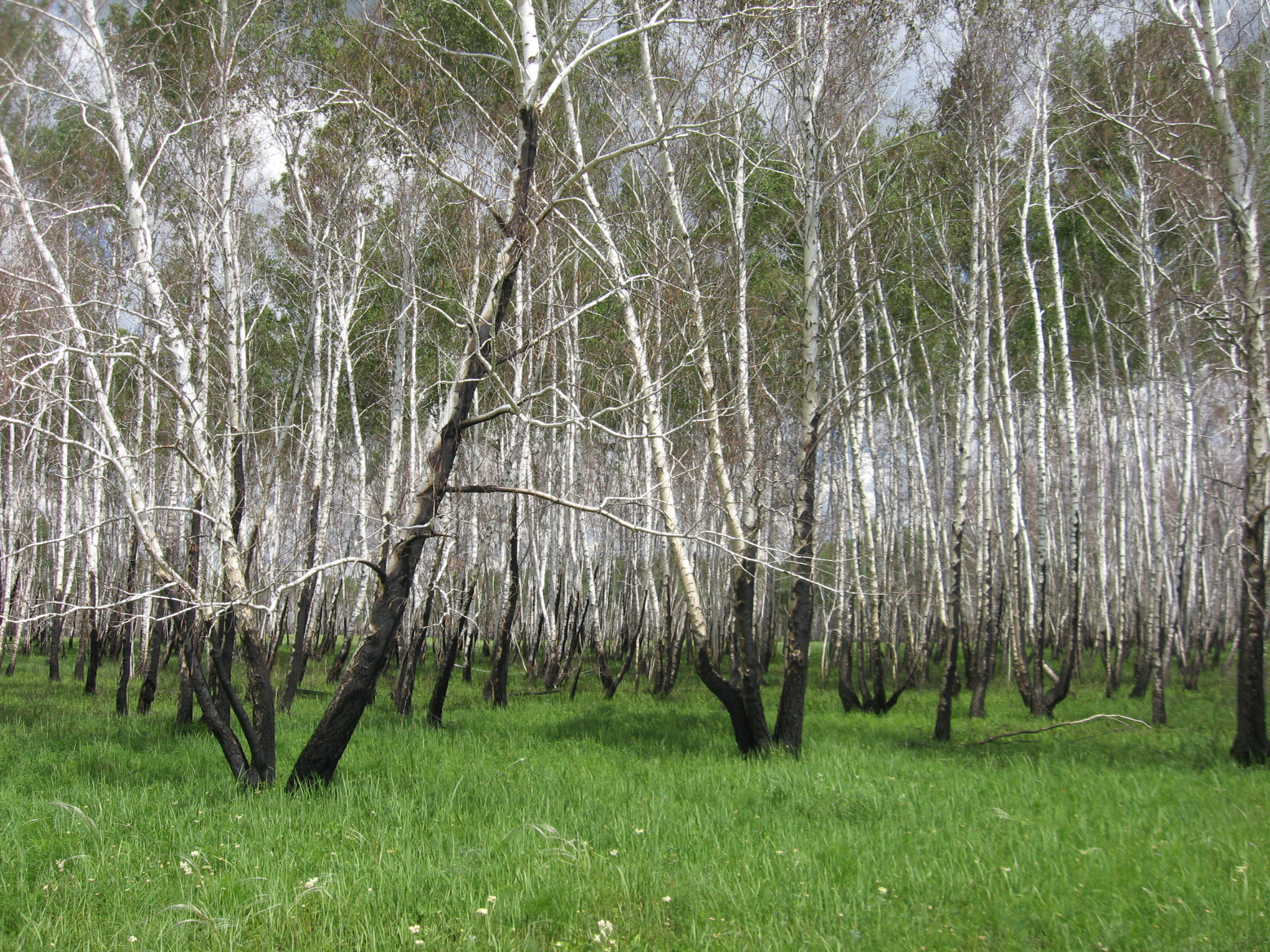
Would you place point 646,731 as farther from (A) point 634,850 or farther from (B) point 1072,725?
(B) point 1072,725

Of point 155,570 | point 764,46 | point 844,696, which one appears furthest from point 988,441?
point 155,570

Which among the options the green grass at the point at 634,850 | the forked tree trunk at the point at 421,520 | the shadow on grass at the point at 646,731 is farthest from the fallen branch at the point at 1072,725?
the forked tree trunk at the point at 421,520

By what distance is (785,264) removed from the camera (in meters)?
15.3

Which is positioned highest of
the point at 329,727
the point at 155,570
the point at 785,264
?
the point at 785,264

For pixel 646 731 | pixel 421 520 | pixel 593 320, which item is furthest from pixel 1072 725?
pixel 593 320

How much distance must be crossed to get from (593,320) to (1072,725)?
1036cm

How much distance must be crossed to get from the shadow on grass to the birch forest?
797 millimetres

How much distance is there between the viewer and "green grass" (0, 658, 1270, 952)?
3.40 metres

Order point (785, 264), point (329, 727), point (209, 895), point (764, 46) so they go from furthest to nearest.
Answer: point (785, 264), point (764, 46), point (329, 727), point (209, 895)

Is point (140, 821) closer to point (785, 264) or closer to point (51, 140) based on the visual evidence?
point (51, 140)

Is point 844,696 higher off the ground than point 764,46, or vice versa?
point 764,46

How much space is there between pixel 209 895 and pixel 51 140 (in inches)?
365

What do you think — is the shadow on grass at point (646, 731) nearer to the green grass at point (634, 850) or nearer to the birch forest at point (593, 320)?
the green grass at point (634, 850)

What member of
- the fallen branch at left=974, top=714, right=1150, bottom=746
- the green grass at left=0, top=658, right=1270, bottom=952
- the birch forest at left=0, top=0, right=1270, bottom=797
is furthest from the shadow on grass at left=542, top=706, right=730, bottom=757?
the fallen branch at left=974, top=714, right=1150, bottom=746
